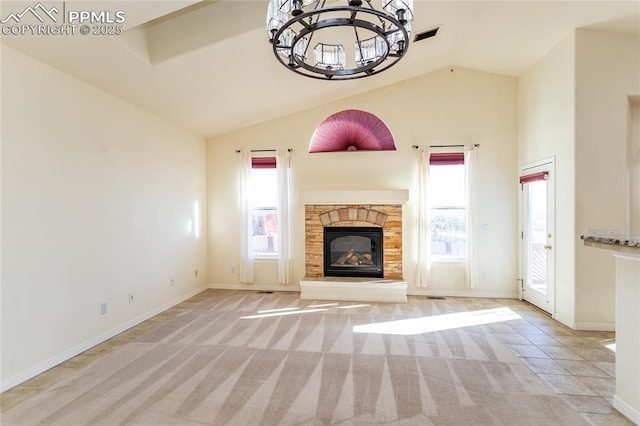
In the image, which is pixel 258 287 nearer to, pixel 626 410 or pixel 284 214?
pixel 284 214

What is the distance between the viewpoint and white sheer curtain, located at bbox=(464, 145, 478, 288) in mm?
5199

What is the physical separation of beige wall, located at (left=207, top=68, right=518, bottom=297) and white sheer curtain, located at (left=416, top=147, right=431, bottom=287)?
0.12m

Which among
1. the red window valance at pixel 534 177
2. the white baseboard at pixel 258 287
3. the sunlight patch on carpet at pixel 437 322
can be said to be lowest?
the sunlight patch on carpet at pixel 437 322

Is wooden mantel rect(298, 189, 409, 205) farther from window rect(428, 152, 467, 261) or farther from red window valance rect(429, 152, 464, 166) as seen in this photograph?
red window valance rect(429, 152, 464, 166)

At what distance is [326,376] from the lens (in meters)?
2.77

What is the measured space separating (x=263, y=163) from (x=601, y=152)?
16.2ft

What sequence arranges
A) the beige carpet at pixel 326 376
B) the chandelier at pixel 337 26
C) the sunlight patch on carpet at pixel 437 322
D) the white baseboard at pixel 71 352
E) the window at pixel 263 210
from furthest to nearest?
the window at pixel 263 210
the sunlight patch on carpet at pixel 437 322
the white baseboard at pixel 71 352
the beige carpet at pixel 326 376
the chandelier at pixel 337 26

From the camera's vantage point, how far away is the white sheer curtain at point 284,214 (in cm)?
561

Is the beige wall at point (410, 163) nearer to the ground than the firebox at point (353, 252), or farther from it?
farther from it

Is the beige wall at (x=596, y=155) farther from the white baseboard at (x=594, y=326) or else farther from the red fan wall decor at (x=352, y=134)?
the red fan wall decor at (x=352, y=134)

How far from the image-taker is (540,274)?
4652 mm

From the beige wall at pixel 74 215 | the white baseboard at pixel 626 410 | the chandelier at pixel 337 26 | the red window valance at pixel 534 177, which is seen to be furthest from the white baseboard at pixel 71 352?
the red window valance at pixel 534 177

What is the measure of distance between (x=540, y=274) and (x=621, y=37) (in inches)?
127

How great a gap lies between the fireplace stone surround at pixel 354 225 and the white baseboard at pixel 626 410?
2.87m
